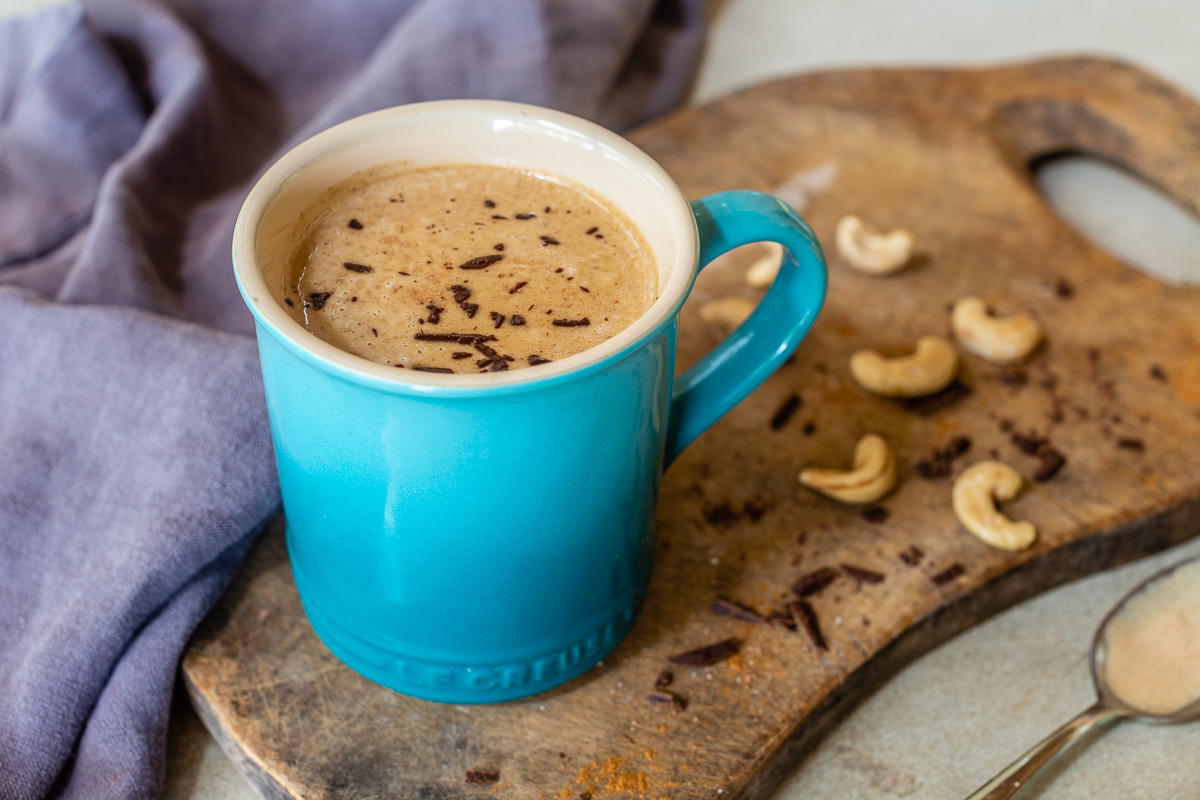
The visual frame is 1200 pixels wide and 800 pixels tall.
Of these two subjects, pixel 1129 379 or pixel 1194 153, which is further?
pixel 1194 153

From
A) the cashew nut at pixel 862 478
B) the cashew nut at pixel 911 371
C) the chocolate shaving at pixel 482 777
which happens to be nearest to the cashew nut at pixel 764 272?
the cashew nut at pixel 911 371

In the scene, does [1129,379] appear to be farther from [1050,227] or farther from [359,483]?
[359,483]

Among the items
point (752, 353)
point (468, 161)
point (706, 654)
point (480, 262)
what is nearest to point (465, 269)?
point (480, 262)

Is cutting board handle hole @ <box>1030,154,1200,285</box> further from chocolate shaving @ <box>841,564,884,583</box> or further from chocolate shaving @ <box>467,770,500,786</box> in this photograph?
chocolate shaving @ <box>467,770,500,786</box>

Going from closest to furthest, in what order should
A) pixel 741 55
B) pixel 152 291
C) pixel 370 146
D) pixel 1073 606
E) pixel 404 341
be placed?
pixel 404 341 → pixel 370 146 → pixel 1073 606 → pixel 152 291 → pixel 741 55

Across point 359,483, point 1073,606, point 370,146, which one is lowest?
point 1073,606

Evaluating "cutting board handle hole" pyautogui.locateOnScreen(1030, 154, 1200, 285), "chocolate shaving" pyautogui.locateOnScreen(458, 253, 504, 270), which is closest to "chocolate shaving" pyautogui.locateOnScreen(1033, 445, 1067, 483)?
"cutting board handle hole" pyautogui.locateOnScreen(1030, 154, 1200, 285)

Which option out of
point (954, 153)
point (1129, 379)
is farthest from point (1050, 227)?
point (1129, 379)
